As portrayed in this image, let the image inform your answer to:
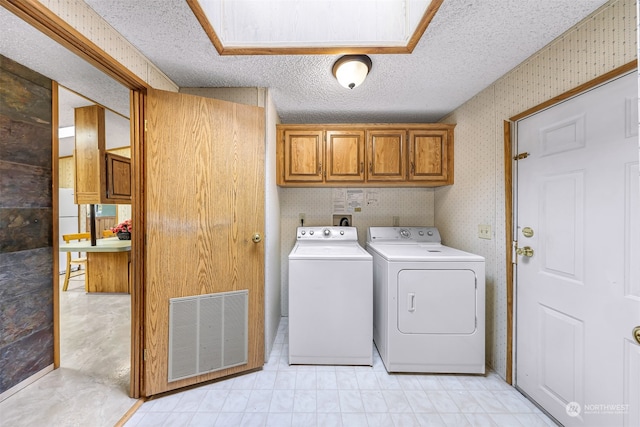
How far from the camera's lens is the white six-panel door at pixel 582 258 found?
1062mm

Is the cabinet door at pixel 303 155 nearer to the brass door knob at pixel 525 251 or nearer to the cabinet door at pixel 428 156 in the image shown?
the cabinet door at pixel 428 156

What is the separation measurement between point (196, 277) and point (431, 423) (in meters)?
1.71

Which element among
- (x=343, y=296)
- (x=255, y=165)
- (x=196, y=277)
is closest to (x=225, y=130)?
(x=255, y=165)

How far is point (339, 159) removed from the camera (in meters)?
2.37

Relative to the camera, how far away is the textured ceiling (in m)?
1.16

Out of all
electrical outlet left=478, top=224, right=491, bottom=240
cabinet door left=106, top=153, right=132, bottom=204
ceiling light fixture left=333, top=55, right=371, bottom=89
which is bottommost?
electrical outlet left=478, top=224, right=491, bottom=240

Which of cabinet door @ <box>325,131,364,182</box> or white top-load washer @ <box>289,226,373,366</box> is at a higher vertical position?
cabinet door @ <box>325,131,364,182</box>

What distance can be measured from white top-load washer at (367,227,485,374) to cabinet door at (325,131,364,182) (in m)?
0.98

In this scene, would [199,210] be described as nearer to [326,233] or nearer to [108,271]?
[326,233]

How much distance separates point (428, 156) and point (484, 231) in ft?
2.92

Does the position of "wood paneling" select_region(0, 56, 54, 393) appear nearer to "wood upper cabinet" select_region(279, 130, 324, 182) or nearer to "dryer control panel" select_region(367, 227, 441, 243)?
"wood upper cabinet" select_region(279, 130, 324, 182)

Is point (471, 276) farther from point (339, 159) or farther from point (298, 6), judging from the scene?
point (298, 6)

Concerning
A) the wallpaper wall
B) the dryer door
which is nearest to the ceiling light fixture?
the wallpaper wall

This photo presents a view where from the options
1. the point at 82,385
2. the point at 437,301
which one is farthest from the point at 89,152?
the point at 437,301
